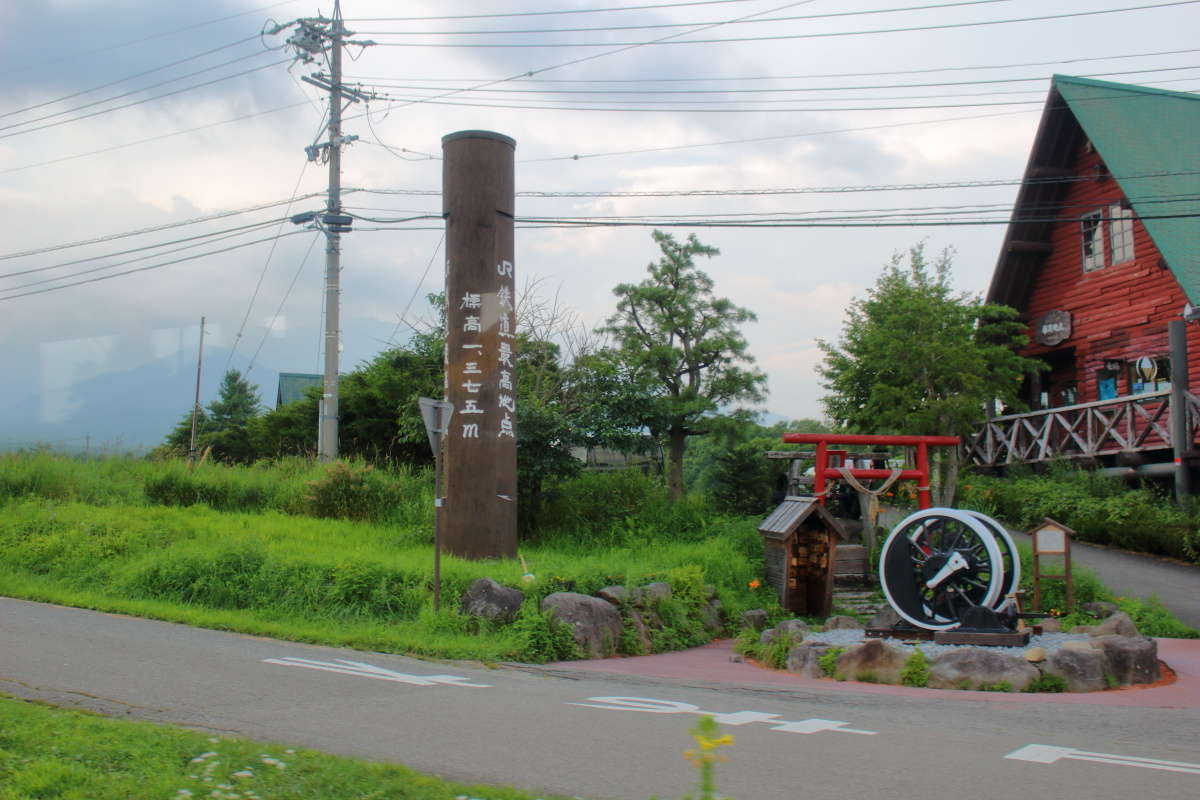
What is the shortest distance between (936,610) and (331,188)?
17.3 metres

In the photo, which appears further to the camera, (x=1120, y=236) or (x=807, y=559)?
(x=1120, y=236)

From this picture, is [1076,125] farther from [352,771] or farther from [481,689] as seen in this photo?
[352,771]

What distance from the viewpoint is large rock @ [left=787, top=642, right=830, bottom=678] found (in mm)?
10898

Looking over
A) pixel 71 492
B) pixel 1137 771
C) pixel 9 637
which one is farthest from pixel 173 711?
pixel 71 492

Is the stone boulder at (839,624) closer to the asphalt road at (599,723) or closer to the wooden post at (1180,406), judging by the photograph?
Answer: the asphalt road at (599,723)

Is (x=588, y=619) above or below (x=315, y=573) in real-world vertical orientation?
below

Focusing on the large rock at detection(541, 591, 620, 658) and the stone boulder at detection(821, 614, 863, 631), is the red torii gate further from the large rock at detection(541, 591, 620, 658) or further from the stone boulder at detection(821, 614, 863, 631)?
the large rock at detection(541, 591, 620, 658)

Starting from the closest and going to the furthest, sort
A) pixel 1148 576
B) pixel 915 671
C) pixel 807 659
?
1. pixel 915 671
2. pixel 807 659
3. pixel 1148 576

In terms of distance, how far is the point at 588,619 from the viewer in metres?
12.1

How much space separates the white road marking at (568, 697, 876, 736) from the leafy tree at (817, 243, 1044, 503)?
41.3 ft

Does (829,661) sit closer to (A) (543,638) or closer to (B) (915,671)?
(B) (915,671)

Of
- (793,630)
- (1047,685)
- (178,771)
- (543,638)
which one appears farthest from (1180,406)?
(178,771)

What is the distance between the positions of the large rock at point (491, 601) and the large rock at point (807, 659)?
3327 millimetres

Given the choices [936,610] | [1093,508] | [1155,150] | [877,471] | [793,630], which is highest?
[1155,150]
